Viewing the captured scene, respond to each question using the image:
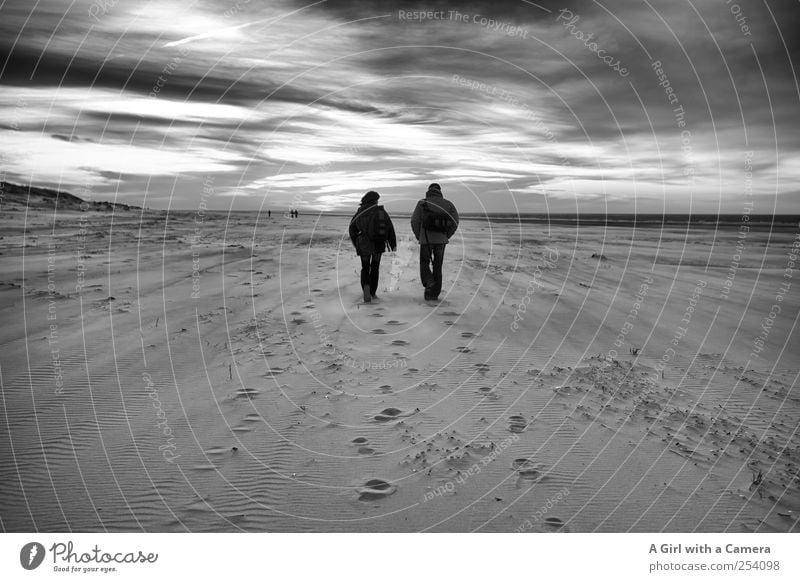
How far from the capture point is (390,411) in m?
6.35

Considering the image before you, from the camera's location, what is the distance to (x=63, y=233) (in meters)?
26.4

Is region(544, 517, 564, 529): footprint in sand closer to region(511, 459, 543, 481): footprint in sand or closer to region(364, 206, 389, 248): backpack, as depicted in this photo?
region(511, 459, 543, 481): footprint in sand

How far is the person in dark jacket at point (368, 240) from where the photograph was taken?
12.2 m

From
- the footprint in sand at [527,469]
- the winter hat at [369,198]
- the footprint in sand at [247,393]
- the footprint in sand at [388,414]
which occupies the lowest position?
the footprint in sand at [527,469]

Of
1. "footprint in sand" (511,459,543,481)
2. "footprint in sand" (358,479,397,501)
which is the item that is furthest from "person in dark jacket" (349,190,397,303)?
"footprint in sand" (358,479,397,501)

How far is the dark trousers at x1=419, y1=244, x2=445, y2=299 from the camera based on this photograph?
12.4 meters

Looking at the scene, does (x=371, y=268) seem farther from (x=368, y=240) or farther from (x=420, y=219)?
(x=420, y=219)

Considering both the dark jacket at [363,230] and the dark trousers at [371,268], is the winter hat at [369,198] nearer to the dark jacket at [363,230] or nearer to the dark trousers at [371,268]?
the dark jacket at [363,230]

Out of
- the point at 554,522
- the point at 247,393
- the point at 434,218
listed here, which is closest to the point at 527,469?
the point at 554,522

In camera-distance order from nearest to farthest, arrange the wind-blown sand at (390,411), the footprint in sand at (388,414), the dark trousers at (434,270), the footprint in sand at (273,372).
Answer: the wind-blown sand at (390,411)
the footprint in sand at (388,414)
the footprint in sand at (273,372)
the dark trousers at (434,270)

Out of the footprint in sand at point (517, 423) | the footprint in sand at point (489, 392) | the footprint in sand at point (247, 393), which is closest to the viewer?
the footprint in sand at point (517, 423)

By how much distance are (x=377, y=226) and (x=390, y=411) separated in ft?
21.2

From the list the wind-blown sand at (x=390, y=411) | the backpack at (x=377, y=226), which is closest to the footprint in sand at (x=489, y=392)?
the wind-blown sand at (x=390, y=411)
